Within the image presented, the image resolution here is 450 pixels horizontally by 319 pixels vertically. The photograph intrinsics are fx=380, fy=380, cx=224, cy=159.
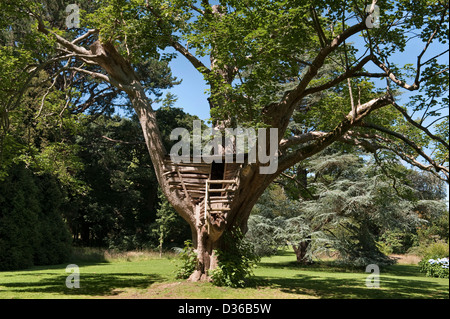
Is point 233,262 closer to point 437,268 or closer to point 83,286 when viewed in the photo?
point 83,286

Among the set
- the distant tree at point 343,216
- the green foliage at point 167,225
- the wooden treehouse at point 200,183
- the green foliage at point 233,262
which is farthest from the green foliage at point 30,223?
the distant tree at point 343,216

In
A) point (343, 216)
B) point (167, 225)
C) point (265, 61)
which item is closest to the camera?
point (265, 61)

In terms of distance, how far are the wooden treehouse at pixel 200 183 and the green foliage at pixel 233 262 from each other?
89 cm

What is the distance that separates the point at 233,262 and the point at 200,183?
222 cm

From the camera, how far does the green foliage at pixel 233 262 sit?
31.0 ft

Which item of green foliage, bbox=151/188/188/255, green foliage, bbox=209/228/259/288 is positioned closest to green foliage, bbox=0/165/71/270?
green foliage, bbox=151/188/188/255

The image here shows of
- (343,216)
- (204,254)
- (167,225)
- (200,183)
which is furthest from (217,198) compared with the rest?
(167,225)

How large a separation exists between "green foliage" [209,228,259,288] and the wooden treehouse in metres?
0.89

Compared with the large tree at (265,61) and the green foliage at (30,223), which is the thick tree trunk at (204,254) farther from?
the green foliage at (30,223)

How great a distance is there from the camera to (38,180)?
17.2 metres

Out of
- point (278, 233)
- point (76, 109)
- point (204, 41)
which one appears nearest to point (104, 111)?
point (76, 109)

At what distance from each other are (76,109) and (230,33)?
19.8 m

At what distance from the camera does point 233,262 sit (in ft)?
32.3
